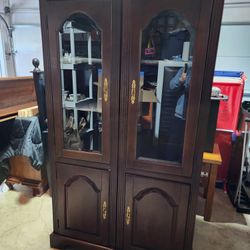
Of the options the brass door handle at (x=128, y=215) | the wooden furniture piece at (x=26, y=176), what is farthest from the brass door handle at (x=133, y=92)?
the wooden furniture piece at (x=26, y=176)

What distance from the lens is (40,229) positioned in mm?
1911

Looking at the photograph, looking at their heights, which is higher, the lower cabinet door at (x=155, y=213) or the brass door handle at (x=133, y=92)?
the brass door handle at (x=133, y=92)

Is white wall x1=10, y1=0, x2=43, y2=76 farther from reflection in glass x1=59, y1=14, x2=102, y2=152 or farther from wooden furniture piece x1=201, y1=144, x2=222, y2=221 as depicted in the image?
wooden furniture piece x1=201, y1=144, x2=222, y2=221

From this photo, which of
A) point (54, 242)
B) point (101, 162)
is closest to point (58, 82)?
point (101, 162)

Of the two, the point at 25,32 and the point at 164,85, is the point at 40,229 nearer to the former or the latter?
the point at 164,85

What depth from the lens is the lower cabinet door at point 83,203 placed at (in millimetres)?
1501

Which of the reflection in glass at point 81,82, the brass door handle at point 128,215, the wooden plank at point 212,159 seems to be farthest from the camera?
the wooden plank at point 212,159

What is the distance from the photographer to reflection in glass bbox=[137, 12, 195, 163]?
48.0 inches

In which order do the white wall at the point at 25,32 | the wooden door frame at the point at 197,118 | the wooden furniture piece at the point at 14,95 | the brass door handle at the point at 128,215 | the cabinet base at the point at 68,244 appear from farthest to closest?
the white wall at the point at 25,32 < the wooden furniture piece at the point at 14,95 < the cabinet base at the point at 68,244 < the brass door handle at the point at 128,215 < the wooden door frame at the point at 197,118

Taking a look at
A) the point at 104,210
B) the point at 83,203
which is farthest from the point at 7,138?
the point at 104,210

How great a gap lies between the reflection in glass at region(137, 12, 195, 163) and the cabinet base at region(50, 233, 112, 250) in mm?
805

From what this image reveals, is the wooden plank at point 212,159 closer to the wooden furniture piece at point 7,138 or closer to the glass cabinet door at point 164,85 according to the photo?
the glass cabinet door at point 164,85

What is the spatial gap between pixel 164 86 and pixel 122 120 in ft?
1.11

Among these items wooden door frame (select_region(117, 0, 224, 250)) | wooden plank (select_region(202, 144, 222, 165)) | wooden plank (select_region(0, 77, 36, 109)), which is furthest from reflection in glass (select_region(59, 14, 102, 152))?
wooden plank (select_region(0, 77, 36, 109))
